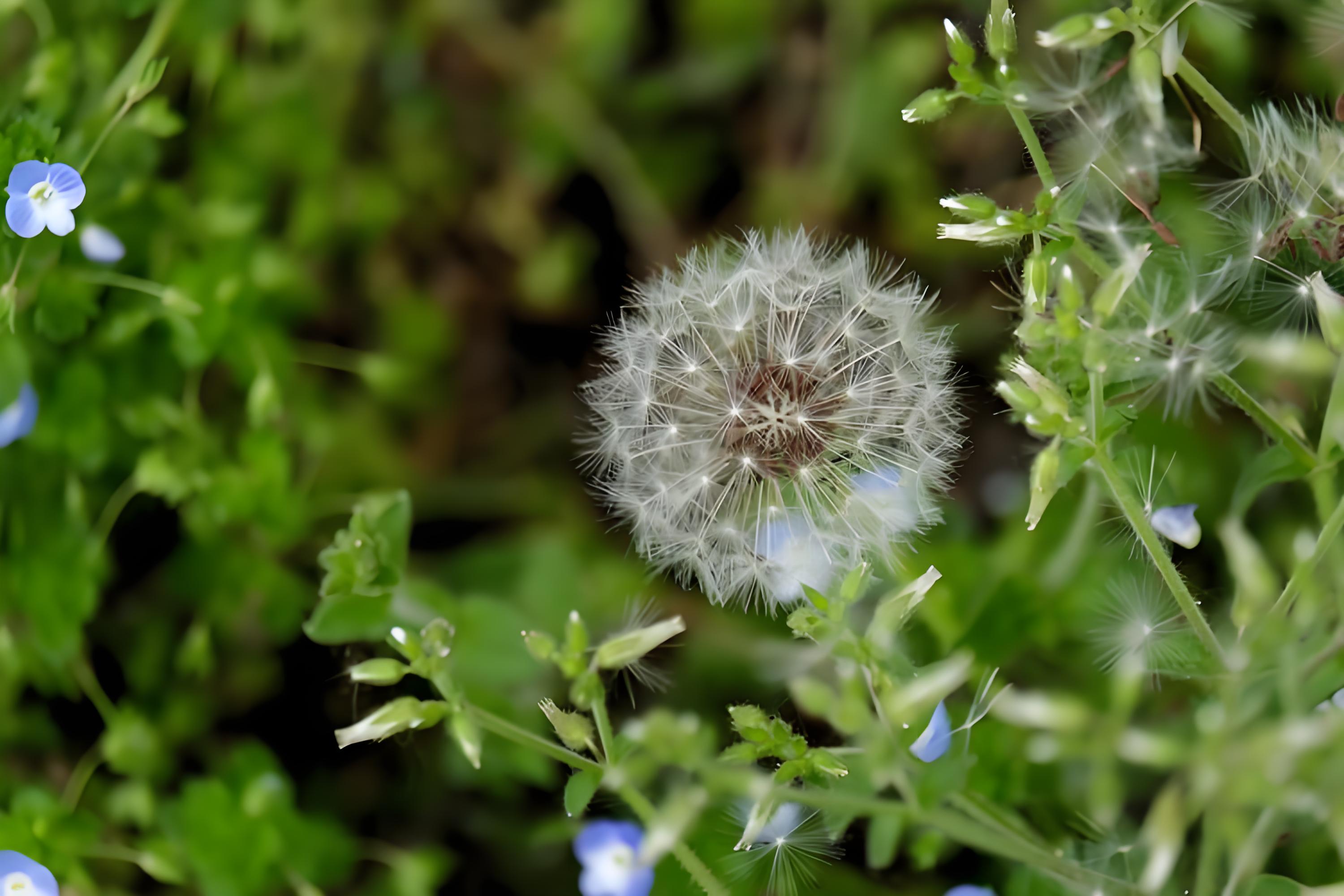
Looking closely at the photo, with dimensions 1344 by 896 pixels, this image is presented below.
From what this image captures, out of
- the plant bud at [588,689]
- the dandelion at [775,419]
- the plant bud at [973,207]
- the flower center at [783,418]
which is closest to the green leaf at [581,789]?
the plant bud at [588,689]

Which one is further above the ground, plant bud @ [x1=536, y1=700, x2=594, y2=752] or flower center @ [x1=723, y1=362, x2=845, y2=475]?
plant bud @ [x1=536, y1=700, x2=594, y2=752]

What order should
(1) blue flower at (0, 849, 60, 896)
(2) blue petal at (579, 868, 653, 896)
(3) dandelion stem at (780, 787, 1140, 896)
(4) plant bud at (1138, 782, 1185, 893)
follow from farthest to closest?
(1) blue flower at (0, 849, 60, 896)
(2) blue petal at (579, 868, 653, 896)
(3) dandelion stem at (780, 787, 1140, 896)
(4) plant bud at (1138, 782, 1185, 893)

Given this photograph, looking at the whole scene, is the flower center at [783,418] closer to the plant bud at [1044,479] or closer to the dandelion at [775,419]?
the dandelion at [775,419]

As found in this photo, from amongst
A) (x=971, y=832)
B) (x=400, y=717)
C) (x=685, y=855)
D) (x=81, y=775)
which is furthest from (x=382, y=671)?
(x=81, y=775)

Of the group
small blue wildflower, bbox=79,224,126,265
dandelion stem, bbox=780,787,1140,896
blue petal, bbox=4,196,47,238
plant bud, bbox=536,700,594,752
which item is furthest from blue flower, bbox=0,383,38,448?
dandelion stem, bbox=780,787,1140,896

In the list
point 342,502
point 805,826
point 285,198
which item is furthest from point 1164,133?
point 285,198

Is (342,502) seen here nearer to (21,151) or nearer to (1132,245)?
(21,151)

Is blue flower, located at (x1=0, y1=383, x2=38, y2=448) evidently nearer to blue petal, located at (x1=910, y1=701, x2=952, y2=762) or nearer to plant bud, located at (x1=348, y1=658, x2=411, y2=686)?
plant bud, located at (x1=348, y1=658, x2=411, y2=686)
